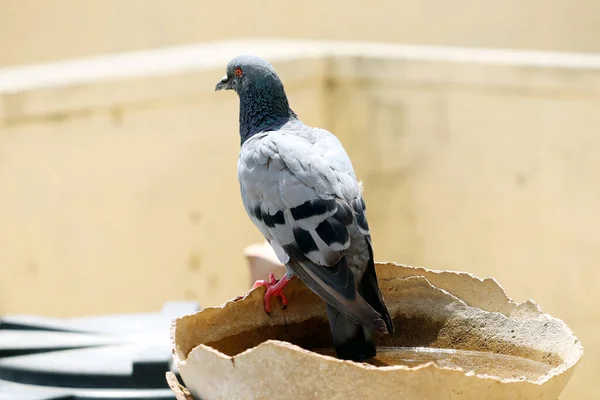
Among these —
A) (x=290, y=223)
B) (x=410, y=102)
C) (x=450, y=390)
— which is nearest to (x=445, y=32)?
(x=410, y=102)

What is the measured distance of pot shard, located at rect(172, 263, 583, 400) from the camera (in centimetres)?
186

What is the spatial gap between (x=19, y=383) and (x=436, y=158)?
11.1 feet

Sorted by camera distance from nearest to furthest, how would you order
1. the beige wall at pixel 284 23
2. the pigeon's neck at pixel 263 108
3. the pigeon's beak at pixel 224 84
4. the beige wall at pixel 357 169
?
the pigeon's neck at pixel 263 108, the pigeon's beak at pixel 224 84, the beige wall at pixel 357 169, the beige wall at pixel 284 23

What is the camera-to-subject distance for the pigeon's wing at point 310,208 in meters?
2.31

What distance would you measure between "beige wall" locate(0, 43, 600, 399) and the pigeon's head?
2685 millimetres

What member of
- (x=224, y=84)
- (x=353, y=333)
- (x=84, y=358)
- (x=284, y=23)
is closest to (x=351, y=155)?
(x=224, y=84)

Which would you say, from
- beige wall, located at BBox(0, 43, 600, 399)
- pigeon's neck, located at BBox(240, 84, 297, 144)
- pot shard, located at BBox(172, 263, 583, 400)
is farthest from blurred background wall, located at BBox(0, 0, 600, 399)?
pot shard, located at BBox(172, 263, 583, 400)

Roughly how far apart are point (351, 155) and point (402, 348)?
367cm

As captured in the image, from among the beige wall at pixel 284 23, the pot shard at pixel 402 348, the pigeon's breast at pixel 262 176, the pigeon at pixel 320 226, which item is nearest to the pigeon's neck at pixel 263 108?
the pigeon at pixel 320 226

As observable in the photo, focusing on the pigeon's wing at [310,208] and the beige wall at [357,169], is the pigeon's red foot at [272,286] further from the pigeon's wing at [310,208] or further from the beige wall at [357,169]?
the beige wall at [357,169]

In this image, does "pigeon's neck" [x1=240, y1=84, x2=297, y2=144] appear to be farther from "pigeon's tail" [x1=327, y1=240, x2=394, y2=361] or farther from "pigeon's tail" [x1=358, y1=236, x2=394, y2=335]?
"pigeon's tail" [x1=327, y1=240, x2=394, y2=361]

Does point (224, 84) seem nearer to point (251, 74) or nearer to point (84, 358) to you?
point (251, 74)

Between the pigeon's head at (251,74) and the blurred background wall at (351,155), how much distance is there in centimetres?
270

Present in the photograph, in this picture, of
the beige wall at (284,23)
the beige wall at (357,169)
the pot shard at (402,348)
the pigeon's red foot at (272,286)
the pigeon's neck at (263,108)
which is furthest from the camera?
the beige wall at (284,23)
